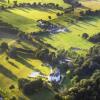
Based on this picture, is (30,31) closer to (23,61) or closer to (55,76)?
(23,61)

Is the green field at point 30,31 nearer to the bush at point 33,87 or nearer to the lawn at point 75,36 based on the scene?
the lawn at point 75,36

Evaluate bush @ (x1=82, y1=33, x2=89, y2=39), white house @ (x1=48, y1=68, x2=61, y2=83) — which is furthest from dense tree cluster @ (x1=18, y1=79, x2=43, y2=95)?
bush @ (x1=82, y1=33, x2=89, y2=39)

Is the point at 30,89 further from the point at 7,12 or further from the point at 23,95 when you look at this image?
the point at 7,12

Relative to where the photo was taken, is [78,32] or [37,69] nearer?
[37,69]

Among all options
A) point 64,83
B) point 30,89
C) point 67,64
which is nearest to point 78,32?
point 67,64

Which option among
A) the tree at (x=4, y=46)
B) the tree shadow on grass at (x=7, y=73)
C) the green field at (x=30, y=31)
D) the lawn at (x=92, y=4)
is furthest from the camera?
the lawn at (x=92, y=4)

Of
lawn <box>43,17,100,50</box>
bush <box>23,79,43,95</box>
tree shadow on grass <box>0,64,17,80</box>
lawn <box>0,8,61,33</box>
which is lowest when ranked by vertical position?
lawn <box>43,17,100,50</box>

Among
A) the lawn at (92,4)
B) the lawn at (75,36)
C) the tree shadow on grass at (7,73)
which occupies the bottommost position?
the lawn at (92,4)

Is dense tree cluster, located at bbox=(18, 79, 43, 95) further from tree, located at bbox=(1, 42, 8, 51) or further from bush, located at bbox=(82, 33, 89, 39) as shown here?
bush, located at bbox=(82, 33, 89, 39)

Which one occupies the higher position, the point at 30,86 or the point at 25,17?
the point at 30,86

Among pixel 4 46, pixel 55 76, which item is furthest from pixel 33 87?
pixel 4 46

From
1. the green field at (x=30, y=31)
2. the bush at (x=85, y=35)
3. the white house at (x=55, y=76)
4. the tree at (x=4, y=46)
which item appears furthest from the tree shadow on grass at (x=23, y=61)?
the bush at (x=85, y=35)
